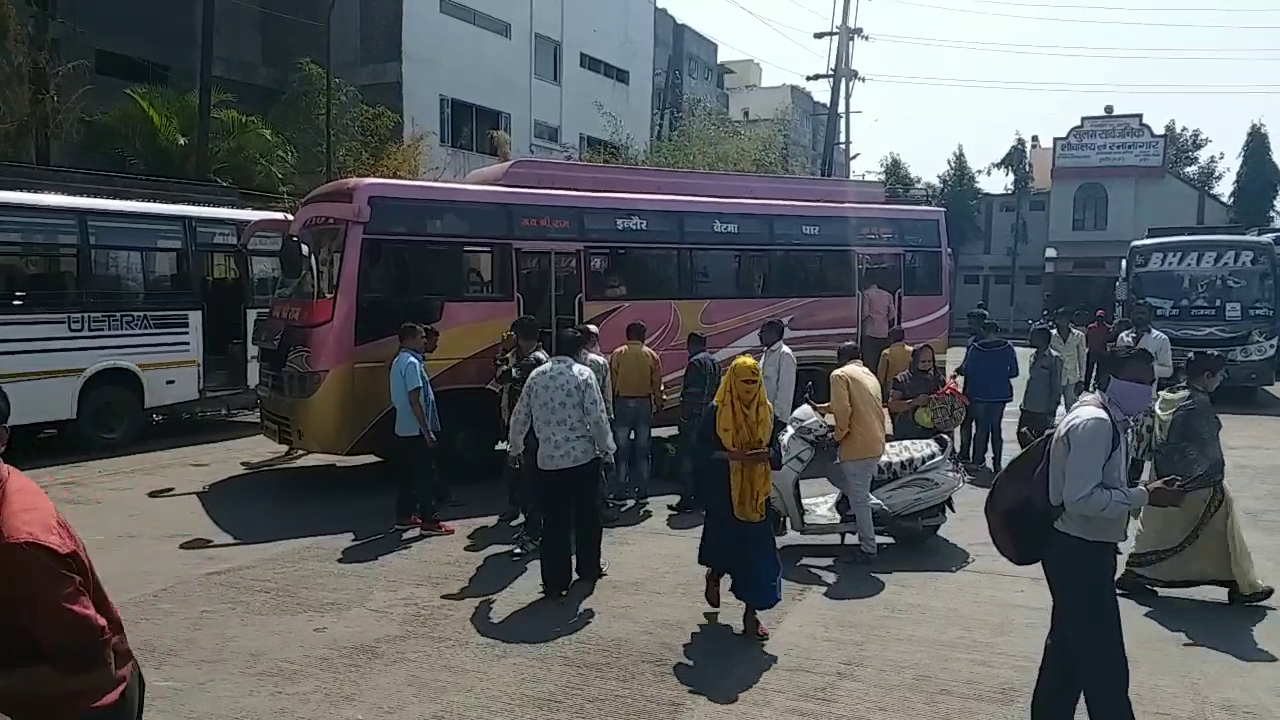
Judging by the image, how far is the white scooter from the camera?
25.0 ft

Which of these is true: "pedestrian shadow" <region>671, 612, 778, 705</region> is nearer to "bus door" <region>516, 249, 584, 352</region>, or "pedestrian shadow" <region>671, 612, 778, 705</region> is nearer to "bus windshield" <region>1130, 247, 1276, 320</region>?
"bus door" <region>516, 249, 584, 352</region>

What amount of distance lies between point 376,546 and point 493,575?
135 centimetres

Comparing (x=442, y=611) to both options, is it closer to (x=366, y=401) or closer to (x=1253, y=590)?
(x=366, y=401)

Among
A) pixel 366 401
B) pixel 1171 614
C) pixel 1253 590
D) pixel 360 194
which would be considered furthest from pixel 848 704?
pixel 360 194

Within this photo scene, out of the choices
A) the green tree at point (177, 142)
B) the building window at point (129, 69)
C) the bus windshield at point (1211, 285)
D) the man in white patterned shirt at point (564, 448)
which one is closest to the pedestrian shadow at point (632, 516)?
the man in white patterned shirt at point (564, 448)

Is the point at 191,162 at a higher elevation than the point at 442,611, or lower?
higher

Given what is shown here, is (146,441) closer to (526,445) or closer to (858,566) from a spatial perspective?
(526,445)

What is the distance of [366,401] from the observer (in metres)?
10.1

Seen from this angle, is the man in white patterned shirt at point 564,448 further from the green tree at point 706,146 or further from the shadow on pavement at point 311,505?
the green tree at point 706,146

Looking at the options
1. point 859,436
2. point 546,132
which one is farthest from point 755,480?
point 546,132

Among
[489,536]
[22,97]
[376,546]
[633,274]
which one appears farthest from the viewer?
[22,97]

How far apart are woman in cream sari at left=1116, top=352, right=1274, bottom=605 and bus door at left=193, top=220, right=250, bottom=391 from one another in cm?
1156

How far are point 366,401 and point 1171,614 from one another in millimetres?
7146

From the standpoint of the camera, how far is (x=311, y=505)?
9.82 m
